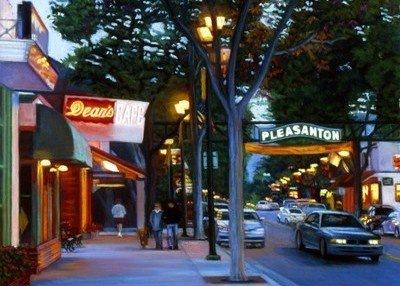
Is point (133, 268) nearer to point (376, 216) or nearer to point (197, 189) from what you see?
point (197, 189)

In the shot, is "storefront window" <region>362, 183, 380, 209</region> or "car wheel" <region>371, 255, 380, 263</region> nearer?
"car wheel" <region>371, 255, 380, 263</region>

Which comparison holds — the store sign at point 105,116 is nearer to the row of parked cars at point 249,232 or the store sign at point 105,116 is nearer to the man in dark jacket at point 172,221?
the man in dark jacket at point 172,221

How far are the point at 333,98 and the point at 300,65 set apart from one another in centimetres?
601

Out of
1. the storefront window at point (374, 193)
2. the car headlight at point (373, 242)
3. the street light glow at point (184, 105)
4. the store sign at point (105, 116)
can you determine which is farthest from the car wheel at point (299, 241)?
the storefront window at point (374, 193)

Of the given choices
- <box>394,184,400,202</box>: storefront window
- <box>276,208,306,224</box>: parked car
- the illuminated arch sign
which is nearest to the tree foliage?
the illuminated arch sign

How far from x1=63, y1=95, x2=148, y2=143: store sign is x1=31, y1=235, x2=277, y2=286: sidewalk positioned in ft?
13.0

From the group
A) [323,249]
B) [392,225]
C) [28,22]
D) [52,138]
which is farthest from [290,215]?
[28,22]

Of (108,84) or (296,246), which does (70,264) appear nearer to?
(296,246)

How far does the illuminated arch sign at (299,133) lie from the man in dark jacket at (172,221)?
10.7 m

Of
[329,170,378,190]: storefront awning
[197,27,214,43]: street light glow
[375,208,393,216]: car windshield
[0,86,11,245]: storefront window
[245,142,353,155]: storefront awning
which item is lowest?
[375,208,393,216]: car windshield

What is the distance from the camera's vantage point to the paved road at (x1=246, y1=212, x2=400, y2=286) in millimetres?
19984

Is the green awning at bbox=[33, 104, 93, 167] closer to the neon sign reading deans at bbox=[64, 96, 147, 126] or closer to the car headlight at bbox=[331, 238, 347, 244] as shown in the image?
the car headlight at bbox=[331, 238, 347, 244]

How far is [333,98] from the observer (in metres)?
46.7

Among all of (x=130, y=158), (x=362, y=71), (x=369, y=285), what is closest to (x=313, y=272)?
(x=369, y=285)
